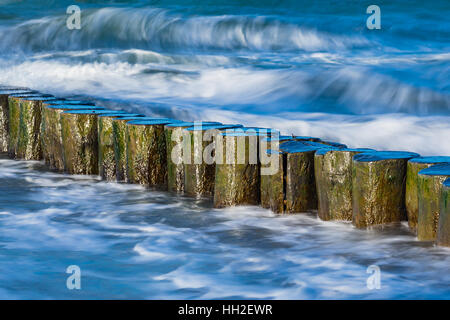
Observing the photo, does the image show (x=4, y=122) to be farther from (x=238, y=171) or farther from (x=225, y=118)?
(x=238, y=171)

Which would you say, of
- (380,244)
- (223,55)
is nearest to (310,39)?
(223,55)

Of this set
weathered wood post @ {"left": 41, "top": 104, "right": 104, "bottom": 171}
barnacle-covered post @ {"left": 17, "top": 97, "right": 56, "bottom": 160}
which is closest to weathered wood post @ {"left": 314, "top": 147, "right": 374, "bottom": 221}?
weathered wood post @ {"left": 41, "top": 104, "right": 104, "bottom": 171}

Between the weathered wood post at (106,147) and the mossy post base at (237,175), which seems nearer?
the mossy post base at (237,175)

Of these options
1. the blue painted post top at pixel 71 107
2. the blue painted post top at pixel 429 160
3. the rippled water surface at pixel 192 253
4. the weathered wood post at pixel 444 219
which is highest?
the blue painted post top at pixel 71 107

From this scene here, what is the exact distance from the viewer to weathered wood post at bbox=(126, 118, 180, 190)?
6293 millimetres

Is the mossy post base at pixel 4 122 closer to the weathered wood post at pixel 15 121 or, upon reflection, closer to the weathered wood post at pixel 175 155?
the weathered wood post at pixel 15 121

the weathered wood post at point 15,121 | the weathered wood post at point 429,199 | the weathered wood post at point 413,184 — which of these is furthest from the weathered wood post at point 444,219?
the weathered wood post at point 15,121

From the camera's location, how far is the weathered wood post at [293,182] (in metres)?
5.31

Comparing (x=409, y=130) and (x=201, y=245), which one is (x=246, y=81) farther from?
(x=201, y=245)

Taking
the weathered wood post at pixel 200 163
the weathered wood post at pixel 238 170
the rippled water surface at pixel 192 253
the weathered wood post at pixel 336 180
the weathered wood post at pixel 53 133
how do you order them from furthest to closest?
1. the weathered wood post at pixel 53 133
2. the weathered wood post at pixel 200 163
3. the weathered wood post at pixel 238 170
4. the weathered wood post at pixel 336 180
5. the rippled water surface at pixel 192 253

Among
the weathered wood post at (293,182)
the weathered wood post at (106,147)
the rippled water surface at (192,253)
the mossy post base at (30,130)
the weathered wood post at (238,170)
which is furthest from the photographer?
the mossy post base at (30,130)

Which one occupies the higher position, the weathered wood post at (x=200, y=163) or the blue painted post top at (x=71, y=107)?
the blue painted post top at (x=71, y=107)

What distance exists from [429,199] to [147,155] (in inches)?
108

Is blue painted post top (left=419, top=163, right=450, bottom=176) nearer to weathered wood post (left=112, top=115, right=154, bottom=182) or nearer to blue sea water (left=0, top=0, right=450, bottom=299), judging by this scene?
blue sea water (left=0, top=0, right=450, bottom=299)
